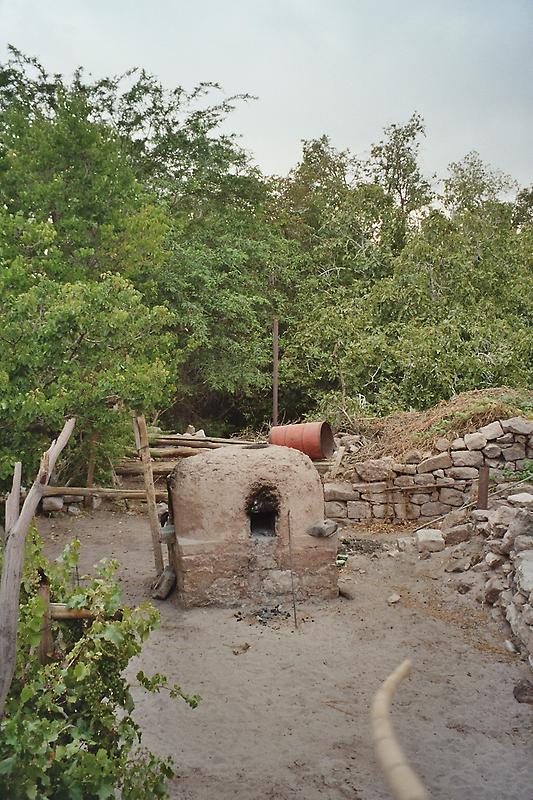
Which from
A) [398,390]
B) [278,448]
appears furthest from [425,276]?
[278,448]

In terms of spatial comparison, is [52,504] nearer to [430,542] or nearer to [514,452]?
[430,542]

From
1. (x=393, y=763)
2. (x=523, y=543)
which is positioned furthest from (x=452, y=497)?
(x=393, y=763)

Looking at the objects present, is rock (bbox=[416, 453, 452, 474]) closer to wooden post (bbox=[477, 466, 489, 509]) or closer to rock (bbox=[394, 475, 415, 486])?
rock (bbox=[394, 475, 415, 486])

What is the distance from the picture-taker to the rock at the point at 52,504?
1132cm

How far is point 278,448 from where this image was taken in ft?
25.2

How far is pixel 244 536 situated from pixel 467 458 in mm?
5292

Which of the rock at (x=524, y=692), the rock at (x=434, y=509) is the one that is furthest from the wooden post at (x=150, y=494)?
the rock at (x=434, y=509)

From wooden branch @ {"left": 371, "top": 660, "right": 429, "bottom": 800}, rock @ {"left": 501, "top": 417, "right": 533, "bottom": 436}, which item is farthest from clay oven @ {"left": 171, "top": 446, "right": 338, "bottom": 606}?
wooden branch @ {"left": 371, "top": 660, "right": 429, "bottom": 800}

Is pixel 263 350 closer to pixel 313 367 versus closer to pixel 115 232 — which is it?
pixel 313 367

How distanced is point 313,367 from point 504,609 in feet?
36.3

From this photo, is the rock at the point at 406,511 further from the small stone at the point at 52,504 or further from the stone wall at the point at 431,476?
the small stone at the point at 52,504

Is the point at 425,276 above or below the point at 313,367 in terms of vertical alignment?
above

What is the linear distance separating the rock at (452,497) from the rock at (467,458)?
455mm

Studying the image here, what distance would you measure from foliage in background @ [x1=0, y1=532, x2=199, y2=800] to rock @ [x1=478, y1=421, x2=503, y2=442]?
28.1 feet
